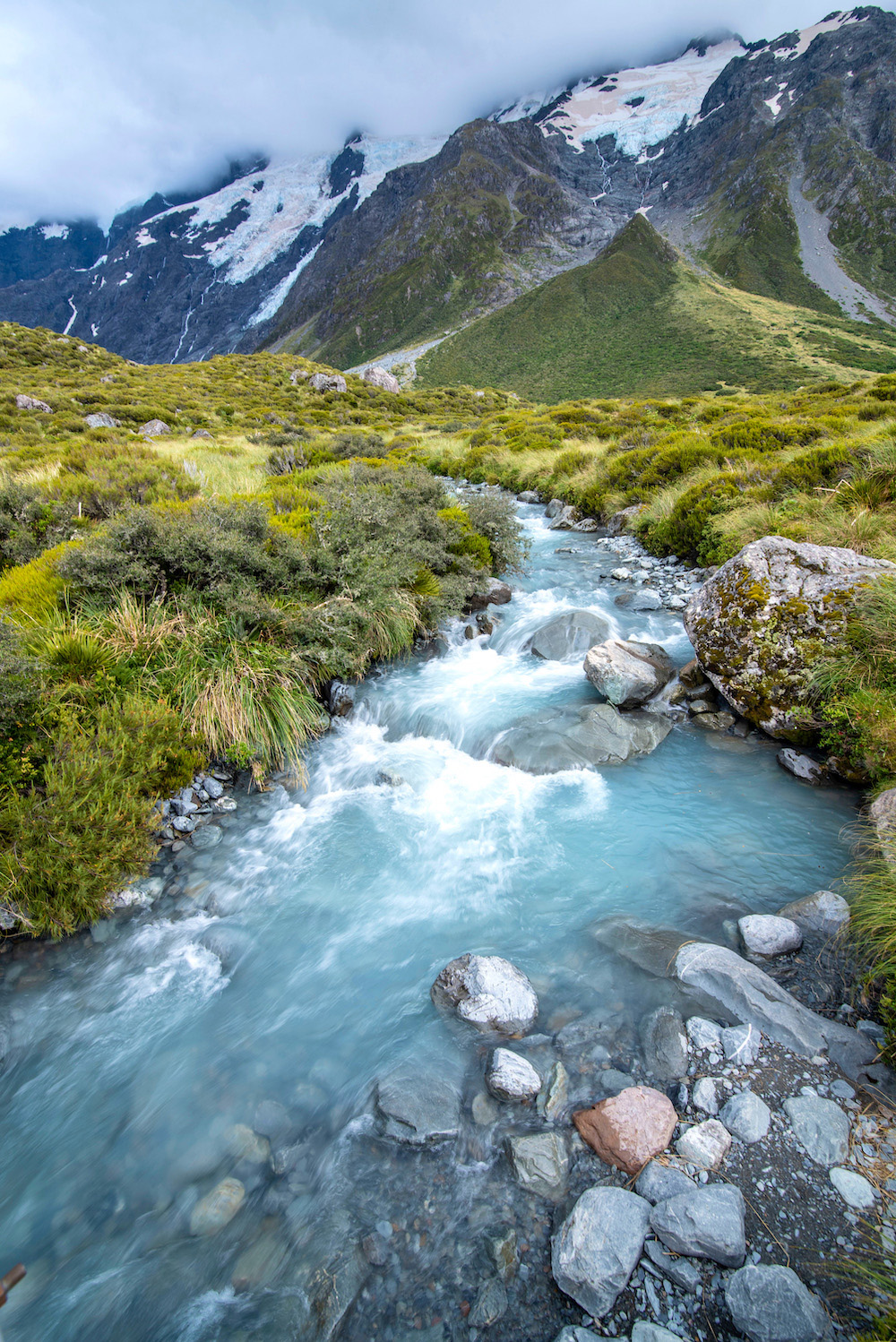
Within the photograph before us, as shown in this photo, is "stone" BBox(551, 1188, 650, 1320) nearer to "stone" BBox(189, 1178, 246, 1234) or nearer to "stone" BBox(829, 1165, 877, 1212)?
"stone" BBox(829, 1165, 877, 1212)

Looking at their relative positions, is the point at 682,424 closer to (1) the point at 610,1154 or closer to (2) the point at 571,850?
(2) the point at 571,850

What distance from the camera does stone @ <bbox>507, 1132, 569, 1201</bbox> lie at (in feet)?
9.52

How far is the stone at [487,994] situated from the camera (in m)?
3.76

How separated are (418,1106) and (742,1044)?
2135 millimetres

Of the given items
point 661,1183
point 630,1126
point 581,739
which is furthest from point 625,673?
point 661,1183

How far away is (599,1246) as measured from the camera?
8.37ft

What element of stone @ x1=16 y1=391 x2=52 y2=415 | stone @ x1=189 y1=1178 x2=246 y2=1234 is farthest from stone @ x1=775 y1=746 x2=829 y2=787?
stone @ x1=16 y1=391 x2=52 y2=415

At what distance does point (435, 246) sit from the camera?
587 ft

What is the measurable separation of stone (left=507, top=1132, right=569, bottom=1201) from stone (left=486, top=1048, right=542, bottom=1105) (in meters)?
0.22

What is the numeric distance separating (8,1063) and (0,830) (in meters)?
1.67

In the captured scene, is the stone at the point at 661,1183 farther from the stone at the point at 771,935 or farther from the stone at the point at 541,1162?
the stone at the point at 771,935

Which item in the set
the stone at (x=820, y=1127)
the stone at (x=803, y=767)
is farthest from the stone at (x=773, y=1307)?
the stone at (x=803, y=767)

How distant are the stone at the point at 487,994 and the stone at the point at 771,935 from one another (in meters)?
1.75

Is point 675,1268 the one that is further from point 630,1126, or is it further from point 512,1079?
point 512,1079
